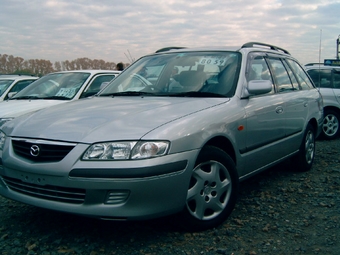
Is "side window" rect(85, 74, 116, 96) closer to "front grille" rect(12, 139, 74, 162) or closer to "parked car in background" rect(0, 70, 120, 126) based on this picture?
"parked car in background" rect(0, 70, 120, 126)

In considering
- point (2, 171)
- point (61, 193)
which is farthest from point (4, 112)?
point (61, 193)

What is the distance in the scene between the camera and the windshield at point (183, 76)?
12.9 feet

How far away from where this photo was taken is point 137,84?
440cm

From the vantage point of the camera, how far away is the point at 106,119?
10.5ft

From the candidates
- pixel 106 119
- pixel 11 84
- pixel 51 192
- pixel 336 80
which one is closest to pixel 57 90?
pixel 11 84

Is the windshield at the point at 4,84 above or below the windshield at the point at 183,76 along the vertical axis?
below

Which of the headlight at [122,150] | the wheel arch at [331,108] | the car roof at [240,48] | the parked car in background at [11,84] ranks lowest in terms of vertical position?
the wheel arch at [331,108]

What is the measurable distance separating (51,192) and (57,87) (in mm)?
4479

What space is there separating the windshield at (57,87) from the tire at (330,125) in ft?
16.2

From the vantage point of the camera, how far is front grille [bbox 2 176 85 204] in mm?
2883

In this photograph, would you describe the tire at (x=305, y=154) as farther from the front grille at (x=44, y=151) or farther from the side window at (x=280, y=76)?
the front grille at (x=44, y=151)

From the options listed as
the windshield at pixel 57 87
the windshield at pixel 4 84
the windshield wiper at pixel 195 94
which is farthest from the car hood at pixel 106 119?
the windshield at pixel 4 84

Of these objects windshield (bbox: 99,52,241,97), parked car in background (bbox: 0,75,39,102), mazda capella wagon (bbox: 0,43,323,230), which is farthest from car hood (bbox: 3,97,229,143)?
parked car in background (bbox: 0,75,39,102)

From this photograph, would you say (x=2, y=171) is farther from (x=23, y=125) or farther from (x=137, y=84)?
(x=137, y=84)
